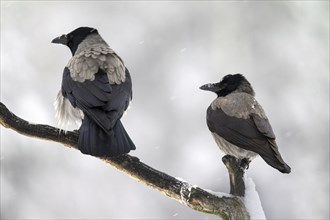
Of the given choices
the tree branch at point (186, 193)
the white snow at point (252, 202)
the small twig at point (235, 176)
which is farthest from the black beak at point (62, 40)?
A: the white snow at point (252, 202)

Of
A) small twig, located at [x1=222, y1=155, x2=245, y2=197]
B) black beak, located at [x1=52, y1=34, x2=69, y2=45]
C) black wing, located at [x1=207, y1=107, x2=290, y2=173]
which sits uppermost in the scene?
black beak, located at [x1=52, y1=34, x2=69, y2=45]

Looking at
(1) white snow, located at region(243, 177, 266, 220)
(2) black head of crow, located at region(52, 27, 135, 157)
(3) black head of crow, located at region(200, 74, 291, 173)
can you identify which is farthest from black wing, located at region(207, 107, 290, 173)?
(2) black head of crow, located at region(52, 27, 135, 157)

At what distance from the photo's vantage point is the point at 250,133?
7859mm

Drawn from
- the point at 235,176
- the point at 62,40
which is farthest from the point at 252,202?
the point at 62,40

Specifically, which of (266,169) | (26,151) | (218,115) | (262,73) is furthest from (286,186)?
(218,115)

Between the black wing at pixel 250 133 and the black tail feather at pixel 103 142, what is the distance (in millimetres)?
1364

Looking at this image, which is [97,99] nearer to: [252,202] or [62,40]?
[252,202]

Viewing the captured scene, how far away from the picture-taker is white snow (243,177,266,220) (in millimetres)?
6840

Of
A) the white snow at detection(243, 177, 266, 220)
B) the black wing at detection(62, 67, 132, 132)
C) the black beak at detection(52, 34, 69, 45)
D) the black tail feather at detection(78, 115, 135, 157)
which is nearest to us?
the white snow at detection(243, 177, 266, 220)

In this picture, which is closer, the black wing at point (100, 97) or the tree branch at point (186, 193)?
the tree branch at point (186, 193)

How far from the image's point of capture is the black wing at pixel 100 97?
23.8ft

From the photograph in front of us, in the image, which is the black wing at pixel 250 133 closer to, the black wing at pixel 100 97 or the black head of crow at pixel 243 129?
the black head of crow at pixel 243 129

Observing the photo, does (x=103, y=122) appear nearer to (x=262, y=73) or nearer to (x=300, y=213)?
(x=300, y=213)

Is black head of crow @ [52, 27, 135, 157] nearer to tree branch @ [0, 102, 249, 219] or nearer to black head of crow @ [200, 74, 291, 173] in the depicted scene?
tree branch @ [0, 102, 249, 219]
